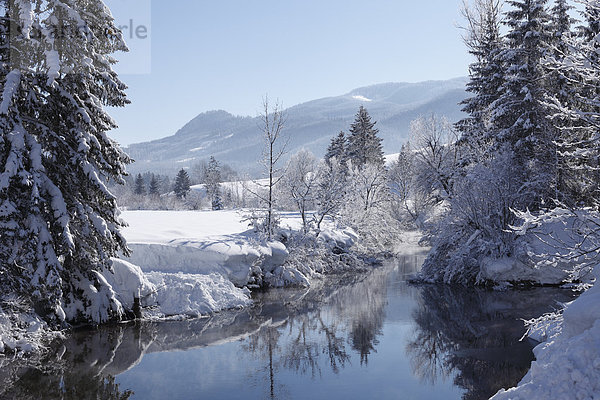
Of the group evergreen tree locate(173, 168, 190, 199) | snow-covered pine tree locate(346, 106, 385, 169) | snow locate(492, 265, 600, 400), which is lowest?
snow locate(492, 265, 600, 400)

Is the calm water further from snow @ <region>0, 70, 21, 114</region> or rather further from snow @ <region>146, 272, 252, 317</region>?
snow @ <region>0, 70, 21, 114</region>

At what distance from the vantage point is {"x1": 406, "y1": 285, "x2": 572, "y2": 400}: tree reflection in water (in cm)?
1082

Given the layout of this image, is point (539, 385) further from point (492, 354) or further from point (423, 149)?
point (423, 149)

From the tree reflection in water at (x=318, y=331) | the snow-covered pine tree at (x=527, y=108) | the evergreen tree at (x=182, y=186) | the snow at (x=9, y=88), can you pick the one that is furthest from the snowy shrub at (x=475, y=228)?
the evergreen tree at (x=182, y=186)

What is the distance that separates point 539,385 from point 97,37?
14487 mm

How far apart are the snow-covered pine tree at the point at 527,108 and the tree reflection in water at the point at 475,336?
19.4ft

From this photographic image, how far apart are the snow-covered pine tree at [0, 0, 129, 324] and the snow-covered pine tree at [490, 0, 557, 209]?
1829 cm

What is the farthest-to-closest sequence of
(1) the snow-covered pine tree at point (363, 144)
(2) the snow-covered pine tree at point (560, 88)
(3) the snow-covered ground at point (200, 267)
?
(1) the snow-covered pine tree at point (363, 144) → (2) the snow-covered pine tree at point (560, 88) → (3) the snow-covered ground at point (200, 267)

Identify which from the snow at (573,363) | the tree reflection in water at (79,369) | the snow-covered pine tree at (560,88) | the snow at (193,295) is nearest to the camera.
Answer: the snow at (573,363)

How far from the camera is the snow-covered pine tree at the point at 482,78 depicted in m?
26.9

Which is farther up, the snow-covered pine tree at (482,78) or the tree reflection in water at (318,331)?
the snow-covered pine tree at (482,78)

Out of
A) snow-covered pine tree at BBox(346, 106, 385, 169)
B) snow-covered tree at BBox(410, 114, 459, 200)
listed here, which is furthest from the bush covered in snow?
snow-covered pine tree at BBox(346, 106, 385, 169)

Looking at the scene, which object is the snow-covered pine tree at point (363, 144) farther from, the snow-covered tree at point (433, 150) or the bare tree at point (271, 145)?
the bare tree at point (271, 145)

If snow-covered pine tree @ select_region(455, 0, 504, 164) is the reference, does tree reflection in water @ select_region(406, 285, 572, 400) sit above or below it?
below
